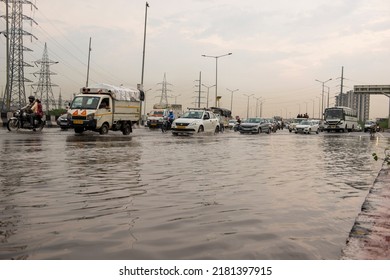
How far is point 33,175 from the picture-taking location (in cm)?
840

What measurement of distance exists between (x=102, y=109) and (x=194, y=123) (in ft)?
21.9

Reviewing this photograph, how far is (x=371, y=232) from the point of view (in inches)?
186

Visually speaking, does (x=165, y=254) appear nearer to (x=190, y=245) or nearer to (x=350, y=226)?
(x=190, y=245)

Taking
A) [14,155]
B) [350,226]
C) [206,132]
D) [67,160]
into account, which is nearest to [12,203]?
[350,226]

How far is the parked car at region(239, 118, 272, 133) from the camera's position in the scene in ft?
133

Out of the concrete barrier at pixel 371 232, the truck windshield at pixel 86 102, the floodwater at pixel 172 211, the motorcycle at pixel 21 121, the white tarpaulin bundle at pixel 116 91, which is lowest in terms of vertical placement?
the floodwater at pixel 172 211

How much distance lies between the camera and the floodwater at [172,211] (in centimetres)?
403

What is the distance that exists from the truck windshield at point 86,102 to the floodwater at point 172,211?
14.8 metres

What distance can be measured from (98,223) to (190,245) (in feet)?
3.95

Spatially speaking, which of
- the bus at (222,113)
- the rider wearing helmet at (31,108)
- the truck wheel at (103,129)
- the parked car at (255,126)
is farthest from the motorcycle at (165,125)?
the bus at (222,113)

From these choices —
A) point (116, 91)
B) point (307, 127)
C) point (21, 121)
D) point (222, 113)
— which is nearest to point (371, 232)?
point (116, 91)

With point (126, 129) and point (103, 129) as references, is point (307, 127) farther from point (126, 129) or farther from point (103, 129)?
point (103, 129)

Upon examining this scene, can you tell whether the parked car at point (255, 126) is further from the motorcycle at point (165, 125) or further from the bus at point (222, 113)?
the bus at point (222, 113)

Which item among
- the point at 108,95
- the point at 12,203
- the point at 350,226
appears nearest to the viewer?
the point at 350,226
